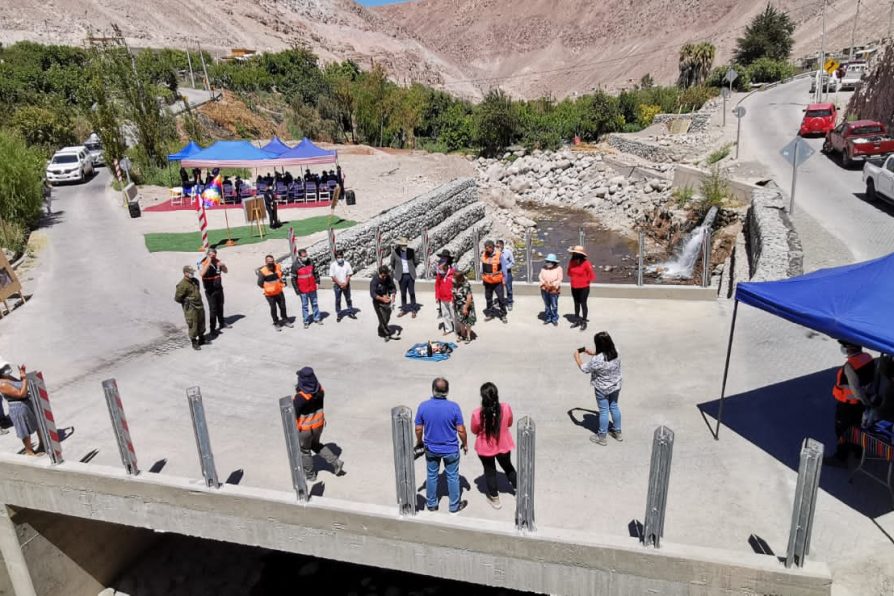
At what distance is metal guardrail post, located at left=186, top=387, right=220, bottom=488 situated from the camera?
20.6 feet

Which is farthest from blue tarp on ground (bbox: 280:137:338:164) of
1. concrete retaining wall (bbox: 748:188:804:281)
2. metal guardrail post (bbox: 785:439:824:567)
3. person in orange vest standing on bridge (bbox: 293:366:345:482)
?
metal guardrail post (bbox: 785:439:824:567)

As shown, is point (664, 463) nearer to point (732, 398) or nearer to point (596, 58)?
point (732, 398)

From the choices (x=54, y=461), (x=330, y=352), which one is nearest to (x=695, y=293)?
(x=330, y=352)

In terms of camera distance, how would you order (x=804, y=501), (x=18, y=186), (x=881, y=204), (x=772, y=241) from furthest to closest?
(x=18, y=186) < (x=881, y=204) < (x=772, y=241) < (x=804, y=501)

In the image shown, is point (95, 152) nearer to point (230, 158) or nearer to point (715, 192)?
point (230, 158)

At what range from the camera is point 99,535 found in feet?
28.4

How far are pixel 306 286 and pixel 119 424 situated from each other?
5187 mm

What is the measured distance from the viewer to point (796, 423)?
24.7 ft

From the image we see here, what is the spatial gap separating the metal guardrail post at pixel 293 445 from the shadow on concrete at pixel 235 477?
3.45 feet

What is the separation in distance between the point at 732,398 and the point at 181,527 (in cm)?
664

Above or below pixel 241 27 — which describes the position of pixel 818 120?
below

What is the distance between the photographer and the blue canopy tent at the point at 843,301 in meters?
5.82

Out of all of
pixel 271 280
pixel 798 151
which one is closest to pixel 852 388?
pixel 271 280

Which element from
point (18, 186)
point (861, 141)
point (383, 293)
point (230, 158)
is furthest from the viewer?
point (230, 158)
